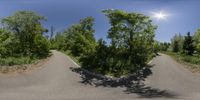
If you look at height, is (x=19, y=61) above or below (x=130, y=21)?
below

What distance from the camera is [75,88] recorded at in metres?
18.5

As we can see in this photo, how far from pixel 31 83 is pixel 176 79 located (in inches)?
456

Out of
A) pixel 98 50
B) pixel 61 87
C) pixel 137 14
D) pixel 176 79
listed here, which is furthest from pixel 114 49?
pixel 61 87

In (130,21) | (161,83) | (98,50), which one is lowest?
(161,83)

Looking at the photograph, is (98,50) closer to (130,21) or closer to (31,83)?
(130,21)

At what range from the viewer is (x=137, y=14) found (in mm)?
29469

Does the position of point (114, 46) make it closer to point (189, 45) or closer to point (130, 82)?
point (130, 82)

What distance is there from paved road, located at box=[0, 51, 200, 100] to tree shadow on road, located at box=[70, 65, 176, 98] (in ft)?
0.22

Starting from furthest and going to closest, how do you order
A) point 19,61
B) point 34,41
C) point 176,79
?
1. point 34,41
2. point 19,61
3. point 176,79

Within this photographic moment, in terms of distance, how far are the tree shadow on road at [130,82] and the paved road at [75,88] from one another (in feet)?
0.22

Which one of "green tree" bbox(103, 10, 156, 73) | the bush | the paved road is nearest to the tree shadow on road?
the paved road

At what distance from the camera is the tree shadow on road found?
17.8 m

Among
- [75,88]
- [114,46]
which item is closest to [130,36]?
[114,46]

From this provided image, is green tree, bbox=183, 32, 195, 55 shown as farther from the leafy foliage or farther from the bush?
the leafy foliage
